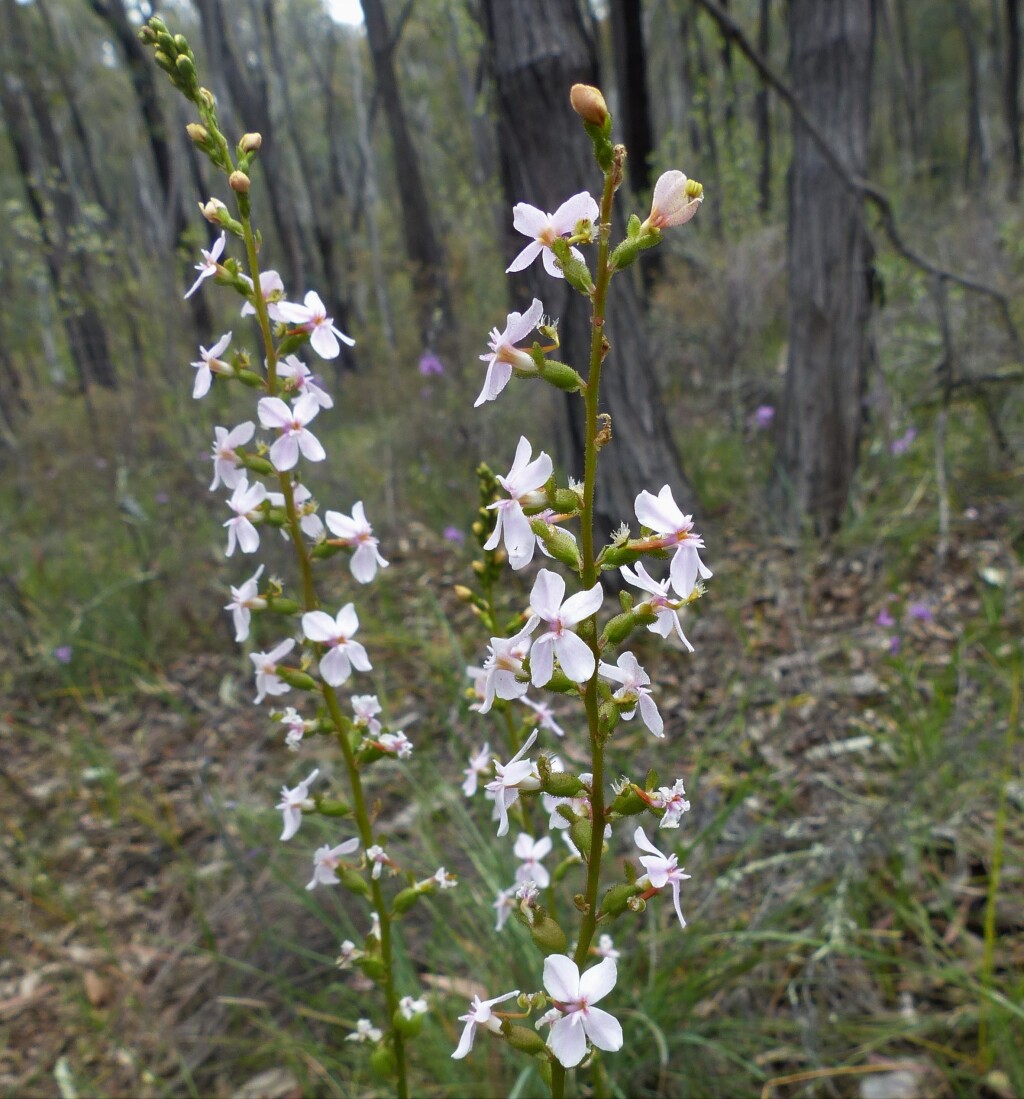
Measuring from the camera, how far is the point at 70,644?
15.7 feet

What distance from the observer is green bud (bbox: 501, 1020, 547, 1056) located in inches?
43.3

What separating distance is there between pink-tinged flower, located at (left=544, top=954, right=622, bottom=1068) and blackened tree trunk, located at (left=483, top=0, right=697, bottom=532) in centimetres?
274

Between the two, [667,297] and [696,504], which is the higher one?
[667,297]

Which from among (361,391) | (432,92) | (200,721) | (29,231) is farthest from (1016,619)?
(432,92)

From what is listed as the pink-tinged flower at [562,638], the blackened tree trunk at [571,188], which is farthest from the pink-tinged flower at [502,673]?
the blackened tree trunk at [571,188]

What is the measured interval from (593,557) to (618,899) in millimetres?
460

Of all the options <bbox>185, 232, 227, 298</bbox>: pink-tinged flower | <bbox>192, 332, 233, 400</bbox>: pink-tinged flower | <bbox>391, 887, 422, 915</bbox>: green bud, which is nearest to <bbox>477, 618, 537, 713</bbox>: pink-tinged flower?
<bbox>391, 887, 422, 915</bbox>: green bud

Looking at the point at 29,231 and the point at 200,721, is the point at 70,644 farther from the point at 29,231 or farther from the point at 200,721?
the point at 29,231

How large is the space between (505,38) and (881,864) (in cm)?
378

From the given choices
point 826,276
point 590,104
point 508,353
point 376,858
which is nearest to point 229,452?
point 508,353

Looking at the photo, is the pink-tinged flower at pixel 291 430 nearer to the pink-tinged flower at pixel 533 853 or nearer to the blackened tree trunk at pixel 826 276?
the pink-tinged flower at pixel 533 853

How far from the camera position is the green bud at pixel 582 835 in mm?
1096

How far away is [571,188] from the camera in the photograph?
383 cm

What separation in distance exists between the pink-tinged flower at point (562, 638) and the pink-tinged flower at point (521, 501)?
0.06 meters
